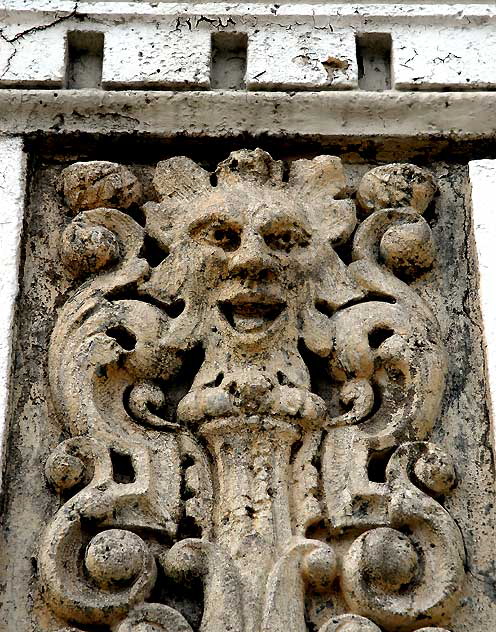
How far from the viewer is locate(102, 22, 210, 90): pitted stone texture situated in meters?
2.59

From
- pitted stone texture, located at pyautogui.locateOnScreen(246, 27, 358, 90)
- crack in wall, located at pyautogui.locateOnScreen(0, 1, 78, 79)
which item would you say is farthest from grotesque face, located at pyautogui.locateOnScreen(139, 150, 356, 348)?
crack in wall, located at pyautogui.locateOnScreen(0, 1, 78, 79)

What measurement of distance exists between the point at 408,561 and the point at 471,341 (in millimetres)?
455

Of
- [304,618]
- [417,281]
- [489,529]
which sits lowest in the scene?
[304,618]

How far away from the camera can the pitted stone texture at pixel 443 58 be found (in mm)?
2609

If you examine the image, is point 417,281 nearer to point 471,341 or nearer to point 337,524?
point 471,341

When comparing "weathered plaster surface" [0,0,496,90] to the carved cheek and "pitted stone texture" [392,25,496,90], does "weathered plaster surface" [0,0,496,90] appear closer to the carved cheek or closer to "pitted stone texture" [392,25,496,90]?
"pitted stone texture" [392,25,496,90]

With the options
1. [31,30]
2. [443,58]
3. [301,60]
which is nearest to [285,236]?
[301,60]

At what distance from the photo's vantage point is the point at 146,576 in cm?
210

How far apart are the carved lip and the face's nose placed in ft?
0.12

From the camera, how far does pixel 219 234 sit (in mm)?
2408

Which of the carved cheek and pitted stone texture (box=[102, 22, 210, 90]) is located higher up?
pitted stone texture (box=[102, 22, 210, 90])

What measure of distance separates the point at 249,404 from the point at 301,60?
76cm

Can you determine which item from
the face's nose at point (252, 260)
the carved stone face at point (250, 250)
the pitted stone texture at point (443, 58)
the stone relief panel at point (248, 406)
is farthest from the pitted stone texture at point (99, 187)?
the pitted stone texture at point (443, 58)

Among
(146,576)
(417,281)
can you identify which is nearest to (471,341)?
(417,281)
